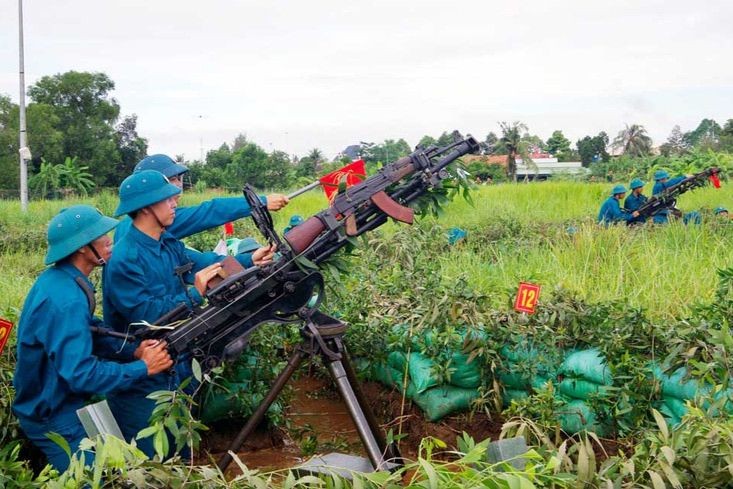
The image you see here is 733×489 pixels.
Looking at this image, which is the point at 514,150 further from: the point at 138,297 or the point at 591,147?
the point at 138,297

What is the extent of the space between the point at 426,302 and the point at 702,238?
11.4 ft

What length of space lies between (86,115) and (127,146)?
6.89 feet

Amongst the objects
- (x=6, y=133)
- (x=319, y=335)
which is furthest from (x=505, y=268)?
(x=6, y=133)

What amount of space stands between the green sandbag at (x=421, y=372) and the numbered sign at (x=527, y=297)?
627mm

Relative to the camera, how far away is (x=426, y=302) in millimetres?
4809

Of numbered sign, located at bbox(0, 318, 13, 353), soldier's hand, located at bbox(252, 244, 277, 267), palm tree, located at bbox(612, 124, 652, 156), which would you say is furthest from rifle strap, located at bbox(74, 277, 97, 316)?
palm tree, located at bbox(612, 124, 652, 156)

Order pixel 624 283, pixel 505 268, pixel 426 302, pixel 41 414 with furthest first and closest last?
pixel 505 268, pixel 624 283, pixel 426 302, pixel 41 414

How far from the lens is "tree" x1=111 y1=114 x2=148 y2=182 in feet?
107

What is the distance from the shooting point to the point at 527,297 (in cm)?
428

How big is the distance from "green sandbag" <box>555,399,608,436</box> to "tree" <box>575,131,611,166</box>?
143 feet

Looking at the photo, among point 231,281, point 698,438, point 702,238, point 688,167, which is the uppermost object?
point 231,281

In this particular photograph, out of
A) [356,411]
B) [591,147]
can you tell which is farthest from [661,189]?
[591,147]

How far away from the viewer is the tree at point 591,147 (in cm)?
4638

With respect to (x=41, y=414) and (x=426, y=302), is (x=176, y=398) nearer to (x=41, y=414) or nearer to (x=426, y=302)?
(x=41, y=414)
